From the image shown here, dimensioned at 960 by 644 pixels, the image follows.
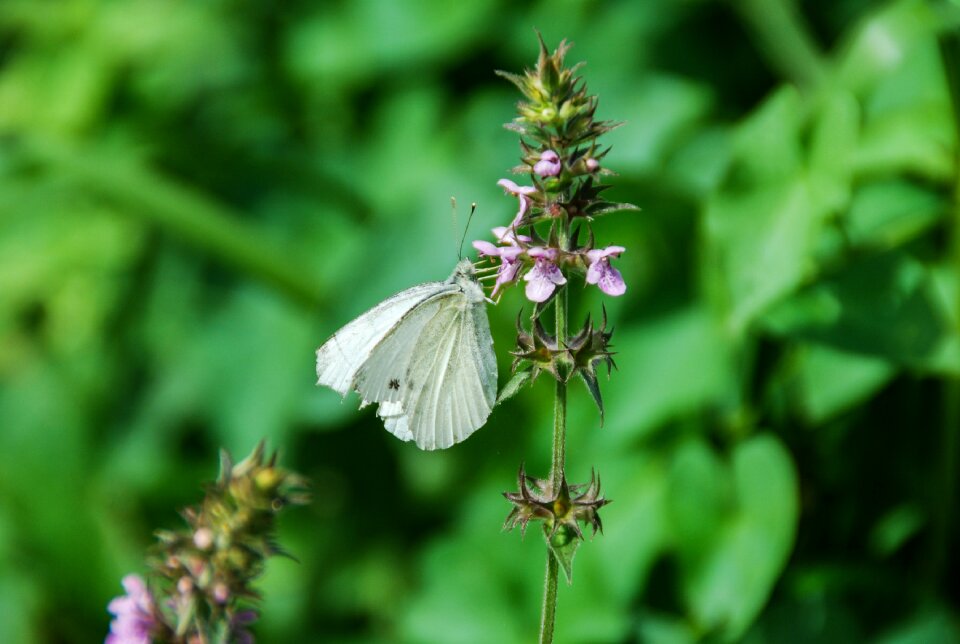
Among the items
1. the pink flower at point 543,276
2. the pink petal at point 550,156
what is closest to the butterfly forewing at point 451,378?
the pink flower at point 543,276

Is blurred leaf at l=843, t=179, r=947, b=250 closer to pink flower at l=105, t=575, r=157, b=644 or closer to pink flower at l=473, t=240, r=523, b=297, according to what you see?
pink flower at l=473, t=240, r=523, b=297

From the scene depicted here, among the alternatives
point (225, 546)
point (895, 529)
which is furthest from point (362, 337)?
point (895, 529)

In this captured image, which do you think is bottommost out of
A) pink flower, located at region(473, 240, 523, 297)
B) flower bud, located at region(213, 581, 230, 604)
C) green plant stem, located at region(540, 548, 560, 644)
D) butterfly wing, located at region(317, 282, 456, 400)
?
green plant stem, located at region(540, 548, 560, 644)

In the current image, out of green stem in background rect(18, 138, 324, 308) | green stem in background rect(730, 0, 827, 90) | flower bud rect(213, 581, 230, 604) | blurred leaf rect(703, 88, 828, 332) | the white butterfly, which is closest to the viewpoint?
flower bud rect(213, 581, 230, 604)

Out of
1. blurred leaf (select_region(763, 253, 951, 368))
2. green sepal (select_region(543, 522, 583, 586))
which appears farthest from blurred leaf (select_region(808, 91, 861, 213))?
green sepal (select_region(543, 522, 583, 586))

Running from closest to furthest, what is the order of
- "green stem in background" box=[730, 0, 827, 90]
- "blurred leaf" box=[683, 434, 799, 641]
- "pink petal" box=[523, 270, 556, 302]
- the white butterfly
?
"pink petal" box=[523, 270, 556, 302] < the white butterfly < "blurred leaf" box=[683, 434, 799, 641] < "green stem in background" box=[730, 0, 827, 90]

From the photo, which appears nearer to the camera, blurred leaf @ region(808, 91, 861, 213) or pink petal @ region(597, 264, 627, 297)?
pink petal @ region(597, 264, 627, 297)

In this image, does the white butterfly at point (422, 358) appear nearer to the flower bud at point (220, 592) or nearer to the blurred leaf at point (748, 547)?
the flower bud at point (220, 592)
